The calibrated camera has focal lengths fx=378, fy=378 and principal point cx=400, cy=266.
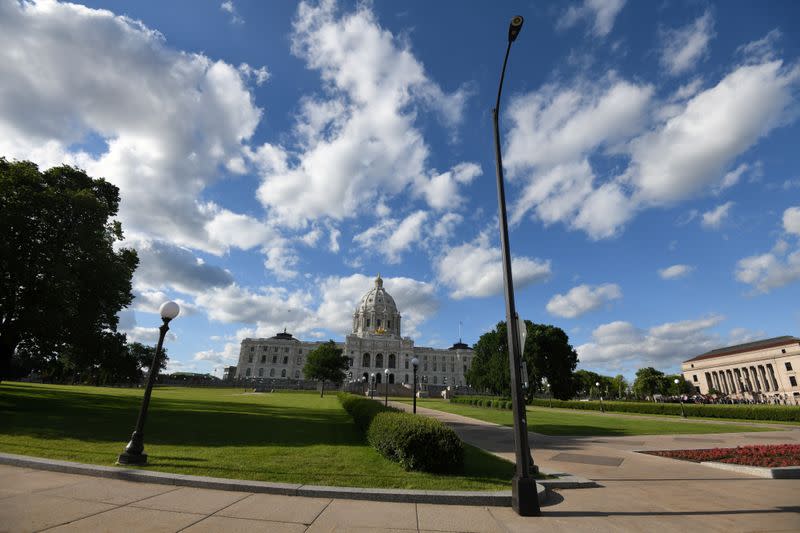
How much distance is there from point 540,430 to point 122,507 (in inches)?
780

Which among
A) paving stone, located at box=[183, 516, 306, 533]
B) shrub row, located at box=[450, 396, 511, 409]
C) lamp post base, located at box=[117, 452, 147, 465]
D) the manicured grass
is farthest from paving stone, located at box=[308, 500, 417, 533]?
shrub row, located at box=[450, 396, 511, 409]

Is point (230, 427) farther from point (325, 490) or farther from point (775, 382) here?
point (775, 382)

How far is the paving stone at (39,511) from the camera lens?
500cm

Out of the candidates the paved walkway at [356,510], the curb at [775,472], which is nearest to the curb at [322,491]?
the paved walkway at [356,510]

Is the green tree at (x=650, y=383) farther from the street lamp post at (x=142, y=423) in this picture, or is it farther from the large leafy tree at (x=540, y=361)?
the street lamp post at (x=142, y=423)

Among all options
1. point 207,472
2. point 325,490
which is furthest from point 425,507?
point 207,472

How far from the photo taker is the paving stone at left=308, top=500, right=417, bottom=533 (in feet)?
18.4

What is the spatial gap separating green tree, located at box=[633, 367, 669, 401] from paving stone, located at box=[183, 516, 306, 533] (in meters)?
122

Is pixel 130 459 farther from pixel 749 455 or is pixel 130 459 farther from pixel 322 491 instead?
pixel 749 455

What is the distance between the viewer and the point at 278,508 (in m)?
6.24

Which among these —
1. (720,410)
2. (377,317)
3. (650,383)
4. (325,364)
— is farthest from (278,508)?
(377,317)

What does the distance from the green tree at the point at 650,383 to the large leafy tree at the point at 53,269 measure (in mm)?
119590

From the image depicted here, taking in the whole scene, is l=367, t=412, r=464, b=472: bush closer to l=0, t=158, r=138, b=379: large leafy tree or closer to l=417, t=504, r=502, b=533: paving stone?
l=417, t=504, r=502, b=533: paving stone

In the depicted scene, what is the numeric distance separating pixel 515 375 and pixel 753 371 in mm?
126336
